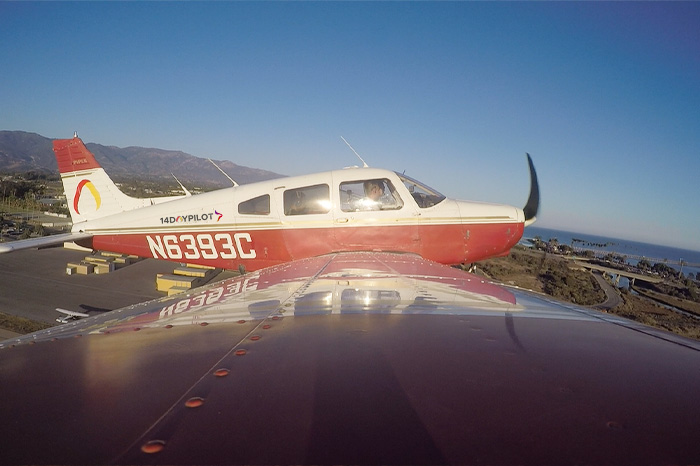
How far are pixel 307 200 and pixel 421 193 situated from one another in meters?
2.09

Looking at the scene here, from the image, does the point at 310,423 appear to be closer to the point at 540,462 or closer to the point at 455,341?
the point at 540,462

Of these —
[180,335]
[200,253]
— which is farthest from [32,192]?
[180,335]

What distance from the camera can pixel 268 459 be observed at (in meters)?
0.76

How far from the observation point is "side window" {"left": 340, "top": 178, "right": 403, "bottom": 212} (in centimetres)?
564

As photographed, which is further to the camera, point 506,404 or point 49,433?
point 506,404

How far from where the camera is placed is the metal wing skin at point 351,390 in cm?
82

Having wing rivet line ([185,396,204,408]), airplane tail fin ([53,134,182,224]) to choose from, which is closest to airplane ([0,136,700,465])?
wing rivet line ([185,396,204,408])

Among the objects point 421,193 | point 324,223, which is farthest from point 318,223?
point 421,193

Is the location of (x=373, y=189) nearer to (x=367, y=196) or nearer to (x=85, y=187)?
(x=367, y=196)

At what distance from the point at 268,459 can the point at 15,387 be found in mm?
1143

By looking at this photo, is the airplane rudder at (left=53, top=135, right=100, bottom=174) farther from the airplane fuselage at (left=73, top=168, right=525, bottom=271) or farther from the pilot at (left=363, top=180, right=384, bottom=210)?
the pilot at (left=363, top=180, right=384, bottom=210)

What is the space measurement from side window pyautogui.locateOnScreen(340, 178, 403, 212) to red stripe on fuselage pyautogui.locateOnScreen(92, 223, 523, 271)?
0.38 m

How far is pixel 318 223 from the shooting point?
18.5 feet

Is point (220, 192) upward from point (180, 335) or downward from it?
upward
